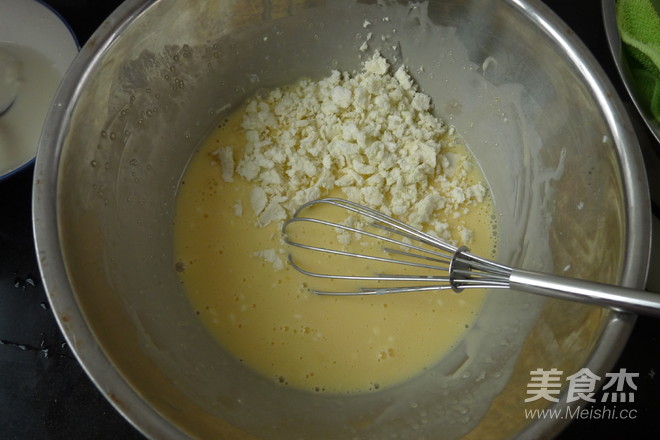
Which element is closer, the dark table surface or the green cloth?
the green cloth

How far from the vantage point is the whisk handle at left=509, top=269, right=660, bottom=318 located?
73cm

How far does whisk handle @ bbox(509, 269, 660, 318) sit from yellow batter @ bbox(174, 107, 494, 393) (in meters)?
0.38

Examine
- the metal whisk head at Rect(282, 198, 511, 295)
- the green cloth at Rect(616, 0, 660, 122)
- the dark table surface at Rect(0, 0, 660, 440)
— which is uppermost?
the green cloth at Rect(616, 0, 660, 122)

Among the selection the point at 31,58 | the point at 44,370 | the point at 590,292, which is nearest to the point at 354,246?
the point at 590,292

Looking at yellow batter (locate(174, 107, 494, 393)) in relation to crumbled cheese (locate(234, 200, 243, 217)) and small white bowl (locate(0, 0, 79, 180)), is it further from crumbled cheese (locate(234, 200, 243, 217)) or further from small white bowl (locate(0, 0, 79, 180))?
small white bowl (locate(0, 0, 79, 180))

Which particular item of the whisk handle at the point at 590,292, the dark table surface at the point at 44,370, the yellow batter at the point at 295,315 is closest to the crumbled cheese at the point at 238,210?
the yellow batter at the point at 295,315

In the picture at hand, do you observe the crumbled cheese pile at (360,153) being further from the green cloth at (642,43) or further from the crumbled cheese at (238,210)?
the green cloth at (642,43)

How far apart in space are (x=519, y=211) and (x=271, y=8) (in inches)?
24.6

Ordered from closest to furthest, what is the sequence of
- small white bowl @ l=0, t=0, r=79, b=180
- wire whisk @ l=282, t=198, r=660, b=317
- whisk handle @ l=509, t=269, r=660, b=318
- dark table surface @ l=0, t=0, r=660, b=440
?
1. whisk handle @ l=509, t=269, r=660, b=318
2. wire whisk @ l=282, t=198, r=660, b=317
3. dark table surface @ l=0, t=0, r=660, b=440
4. small white bowl @ l=0, t=0, r=79, b=180

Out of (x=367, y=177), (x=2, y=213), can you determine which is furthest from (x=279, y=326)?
(x=2, y=213)

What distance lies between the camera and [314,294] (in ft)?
3.84

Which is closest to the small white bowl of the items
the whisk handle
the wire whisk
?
the wire whisk

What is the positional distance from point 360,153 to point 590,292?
0.57 m

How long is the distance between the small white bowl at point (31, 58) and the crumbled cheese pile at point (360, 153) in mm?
375
